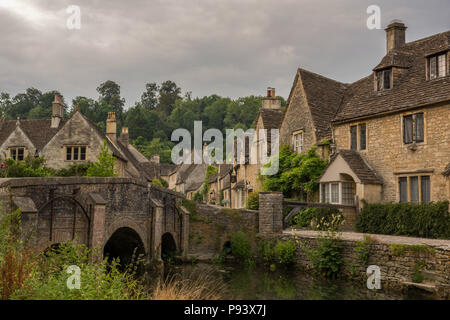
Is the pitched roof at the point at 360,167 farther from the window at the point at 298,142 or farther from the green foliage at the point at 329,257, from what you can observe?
the green foliage at the point at 329,257

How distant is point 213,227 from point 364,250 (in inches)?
384

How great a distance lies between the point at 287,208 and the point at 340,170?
4.13 meters

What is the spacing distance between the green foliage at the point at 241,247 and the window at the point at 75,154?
15530mm

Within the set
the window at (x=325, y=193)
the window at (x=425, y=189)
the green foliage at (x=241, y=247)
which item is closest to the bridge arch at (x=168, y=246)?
the green foliage at (x=241, y=247)

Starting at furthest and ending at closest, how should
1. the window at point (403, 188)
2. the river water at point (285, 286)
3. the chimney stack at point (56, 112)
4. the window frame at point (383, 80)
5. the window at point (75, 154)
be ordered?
the chimney stack at point (56, 112) < the window at point (75, 154) < the window frame at point (383, 80) < the window at point (403, 188) < the river water at point (285, 286)

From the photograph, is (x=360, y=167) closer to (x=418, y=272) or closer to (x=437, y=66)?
(x=437, y=66)

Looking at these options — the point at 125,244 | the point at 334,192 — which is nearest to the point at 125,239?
the point at 125,244

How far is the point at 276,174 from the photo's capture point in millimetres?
28312

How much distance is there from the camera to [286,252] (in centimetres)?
1912

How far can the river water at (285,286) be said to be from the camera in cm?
1341

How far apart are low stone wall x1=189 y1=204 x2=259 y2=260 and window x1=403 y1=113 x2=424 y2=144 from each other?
26.6 feet

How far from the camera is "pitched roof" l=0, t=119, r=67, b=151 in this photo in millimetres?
35281
